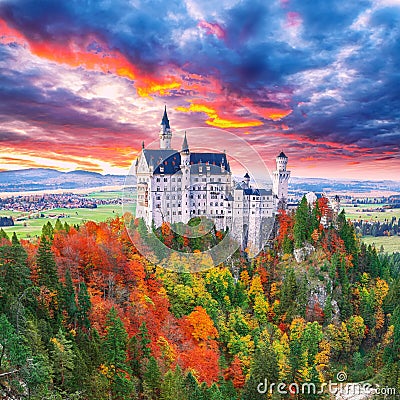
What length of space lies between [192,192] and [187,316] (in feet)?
59.7

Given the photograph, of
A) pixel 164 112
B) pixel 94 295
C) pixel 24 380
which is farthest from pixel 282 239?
pixel 24 380

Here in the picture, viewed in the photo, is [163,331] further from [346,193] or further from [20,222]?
[346,193]

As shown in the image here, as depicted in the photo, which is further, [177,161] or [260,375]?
[177,161]

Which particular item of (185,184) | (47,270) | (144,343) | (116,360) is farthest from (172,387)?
(185,184)

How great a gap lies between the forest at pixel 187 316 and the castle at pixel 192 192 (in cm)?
319

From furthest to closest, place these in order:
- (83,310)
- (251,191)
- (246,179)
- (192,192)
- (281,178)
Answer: (281,178) → (246,179) → (251,191) → (192,192) → (83,310)

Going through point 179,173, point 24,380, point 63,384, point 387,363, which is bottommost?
point 387,363

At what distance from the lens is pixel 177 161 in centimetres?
5559

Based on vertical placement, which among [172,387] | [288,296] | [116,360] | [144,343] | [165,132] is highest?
[165,132]

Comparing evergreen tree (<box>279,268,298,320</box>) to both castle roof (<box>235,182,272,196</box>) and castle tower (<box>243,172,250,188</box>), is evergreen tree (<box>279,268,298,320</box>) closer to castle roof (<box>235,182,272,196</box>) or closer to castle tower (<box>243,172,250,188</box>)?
castle roof (<box>235,182,272,196</box>)

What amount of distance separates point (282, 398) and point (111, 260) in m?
20.9

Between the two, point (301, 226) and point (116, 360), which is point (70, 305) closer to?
point (116, 360)

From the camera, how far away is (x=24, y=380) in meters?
16.8

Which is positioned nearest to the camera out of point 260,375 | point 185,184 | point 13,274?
point 13,274
